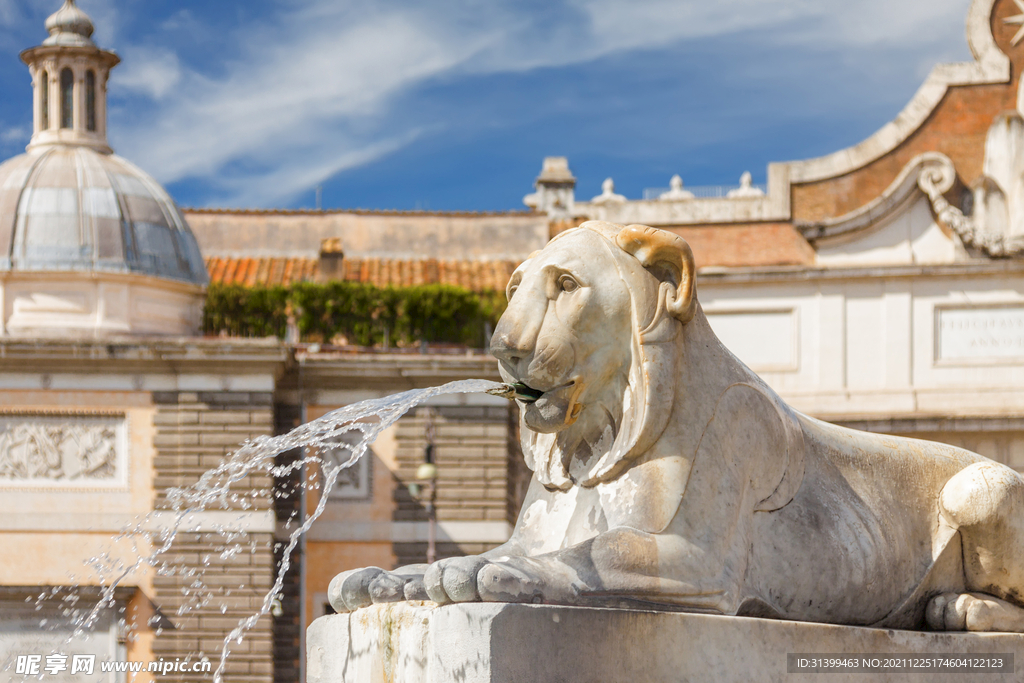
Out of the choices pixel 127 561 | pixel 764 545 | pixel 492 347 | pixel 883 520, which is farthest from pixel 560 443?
pixel 127 561

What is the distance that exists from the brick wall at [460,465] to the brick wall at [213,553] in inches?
95.5

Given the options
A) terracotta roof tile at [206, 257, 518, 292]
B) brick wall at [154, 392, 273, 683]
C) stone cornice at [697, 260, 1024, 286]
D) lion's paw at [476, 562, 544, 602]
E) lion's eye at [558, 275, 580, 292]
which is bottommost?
brick wall at [154, 392, 273, 683]

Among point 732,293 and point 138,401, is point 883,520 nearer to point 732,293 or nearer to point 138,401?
point 732,293

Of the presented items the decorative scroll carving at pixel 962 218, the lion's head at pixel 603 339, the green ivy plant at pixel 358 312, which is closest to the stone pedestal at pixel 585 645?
the lion's head at pixel 603 339

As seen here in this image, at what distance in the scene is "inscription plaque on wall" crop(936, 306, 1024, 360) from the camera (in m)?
23.6

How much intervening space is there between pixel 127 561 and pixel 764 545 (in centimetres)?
2133

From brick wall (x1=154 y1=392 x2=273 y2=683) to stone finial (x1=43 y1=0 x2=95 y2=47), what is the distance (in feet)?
23.4

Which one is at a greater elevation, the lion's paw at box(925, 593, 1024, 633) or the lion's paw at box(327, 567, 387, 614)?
the lion's paw at box(327, 567, 387, 614)

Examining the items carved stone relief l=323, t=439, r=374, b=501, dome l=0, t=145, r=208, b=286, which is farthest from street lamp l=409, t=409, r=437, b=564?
dome l=0, t=145, r=208, b=286

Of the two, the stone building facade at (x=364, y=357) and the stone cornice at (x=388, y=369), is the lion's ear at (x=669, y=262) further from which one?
the stone cornice at (x=388, y=369)

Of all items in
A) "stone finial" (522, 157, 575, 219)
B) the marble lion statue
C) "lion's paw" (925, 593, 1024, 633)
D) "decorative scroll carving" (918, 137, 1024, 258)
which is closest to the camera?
the marble lion statue

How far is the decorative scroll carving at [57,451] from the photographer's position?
81.8ft

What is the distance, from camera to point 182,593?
24.5 m

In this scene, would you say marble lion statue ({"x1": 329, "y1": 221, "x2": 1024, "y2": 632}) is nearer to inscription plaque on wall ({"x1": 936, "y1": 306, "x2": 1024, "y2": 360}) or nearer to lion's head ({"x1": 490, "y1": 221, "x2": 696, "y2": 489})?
lion's head ({"x1": 490, "y1": 221, "x2": 696, "y2": 489})
